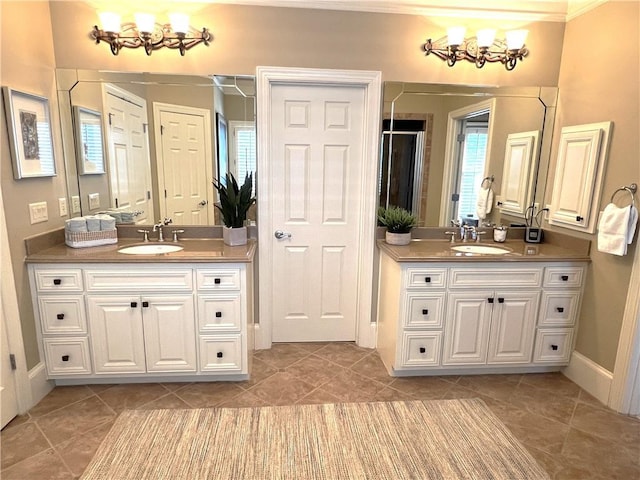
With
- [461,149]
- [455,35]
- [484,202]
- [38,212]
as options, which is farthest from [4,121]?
[484,202]

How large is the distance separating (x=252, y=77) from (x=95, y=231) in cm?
147

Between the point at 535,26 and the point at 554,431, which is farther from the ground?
the point at 535,26

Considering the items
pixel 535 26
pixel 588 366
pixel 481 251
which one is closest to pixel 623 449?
pixel 588 366

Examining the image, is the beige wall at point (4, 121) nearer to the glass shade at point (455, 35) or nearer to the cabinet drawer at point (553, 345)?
the glass shade at point (455, 35)

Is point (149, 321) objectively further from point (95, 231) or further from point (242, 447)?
point (242, 447)

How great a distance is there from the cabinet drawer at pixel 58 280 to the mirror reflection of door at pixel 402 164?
206 centimetres

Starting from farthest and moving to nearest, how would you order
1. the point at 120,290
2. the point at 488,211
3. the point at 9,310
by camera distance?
the point at 488,211, the point at 120,290, the point at 9,310

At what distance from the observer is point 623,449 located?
208 centimetres

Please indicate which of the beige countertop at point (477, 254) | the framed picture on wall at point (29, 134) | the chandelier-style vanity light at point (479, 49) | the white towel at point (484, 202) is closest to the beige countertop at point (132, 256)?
the framed picture on wall at point (29, 134)

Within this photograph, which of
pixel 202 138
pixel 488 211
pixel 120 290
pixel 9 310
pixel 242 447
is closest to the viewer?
pixel 242 447

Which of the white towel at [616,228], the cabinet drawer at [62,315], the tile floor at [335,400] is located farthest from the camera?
the cabinet drawer at [62,315]

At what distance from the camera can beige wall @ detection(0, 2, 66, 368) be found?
82.7 inches

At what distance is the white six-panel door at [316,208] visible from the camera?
2.86 metres

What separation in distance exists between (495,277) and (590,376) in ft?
2.93
